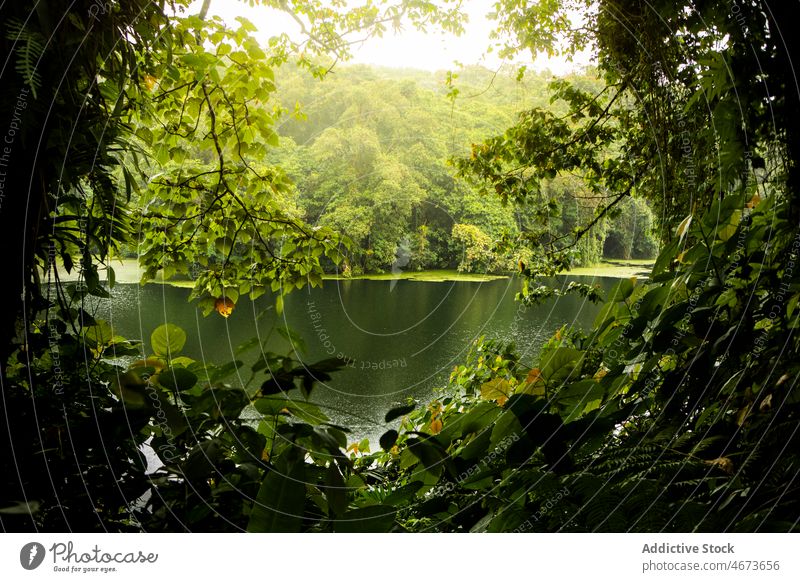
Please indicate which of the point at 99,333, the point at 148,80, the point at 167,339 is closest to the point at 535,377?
the point at 167,339

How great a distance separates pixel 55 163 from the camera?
0.58 meters

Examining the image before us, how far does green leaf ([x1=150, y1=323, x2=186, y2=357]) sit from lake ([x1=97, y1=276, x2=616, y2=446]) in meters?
0.18

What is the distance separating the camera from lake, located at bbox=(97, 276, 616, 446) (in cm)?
188

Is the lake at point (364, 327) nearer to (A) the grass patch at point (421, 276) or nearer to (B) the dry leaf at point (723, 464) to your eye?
(A) the grass patch at point (421, 276)

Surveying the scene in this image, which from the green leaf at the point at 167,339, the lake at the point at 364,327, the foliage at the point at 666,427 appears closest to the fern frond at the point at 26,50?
the green leaf at the point at 167,339

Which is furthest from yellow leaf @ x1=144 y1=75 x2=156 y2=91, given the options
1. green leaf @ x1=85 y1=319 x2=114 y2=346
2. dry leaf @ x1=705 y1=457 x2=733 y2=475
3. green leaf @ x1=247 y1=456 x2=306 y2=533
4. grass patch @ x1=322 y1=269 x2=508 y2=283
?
dry leaf @ x1=705 y1=457 x2=733 y2=475

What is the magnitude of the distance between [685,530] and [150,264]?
3.57 feet

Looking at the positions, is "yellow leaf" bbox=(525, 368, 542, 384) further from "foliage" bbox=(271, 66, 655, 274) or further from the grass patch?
the grass patch

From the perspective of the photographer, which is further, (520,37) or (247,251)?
(520,37)

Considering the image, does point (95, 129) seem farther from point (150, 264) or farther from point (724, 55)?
point (724, 55)

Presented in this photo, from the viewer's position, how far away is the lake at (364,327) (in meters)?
1.88

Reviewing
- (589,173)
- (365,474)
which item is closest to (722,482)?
(365,474)

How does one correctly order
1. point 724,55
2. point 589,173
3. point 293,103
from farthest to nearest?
1. point 589,173
2. point 293,103
3. point 724,55

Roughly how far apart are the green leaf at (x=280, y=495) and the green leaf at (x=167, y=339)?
226mm
